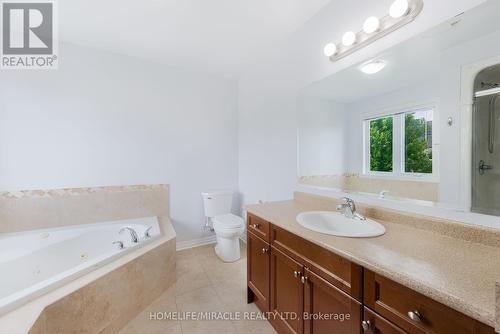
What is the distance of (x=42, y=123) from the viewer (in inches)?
87.1

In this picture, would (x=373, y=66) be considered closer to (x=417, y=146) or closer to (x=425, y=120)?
(x=425, y=120)

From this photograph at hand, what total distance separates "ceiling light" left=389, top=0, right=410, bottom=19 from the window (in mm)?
531

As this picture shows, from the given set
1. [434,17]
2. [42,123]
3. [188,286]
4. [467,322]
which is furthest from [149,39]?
[467,322]

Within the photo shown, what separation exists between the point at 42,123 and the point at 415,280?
10.4 ft

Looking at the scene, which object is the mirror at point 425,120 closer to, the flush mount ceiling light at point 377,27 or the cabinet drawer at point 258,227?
the flush mount ceiling light at point 377,27

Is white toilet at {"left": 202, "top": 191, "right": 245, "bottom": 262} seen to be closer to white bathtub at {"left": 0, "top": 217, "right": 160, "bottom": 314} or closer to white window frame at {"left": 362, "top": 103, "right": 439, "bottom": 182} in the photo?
white bathtub at {"left": 0, "top": 217, "right": 160, "bottom": 314}

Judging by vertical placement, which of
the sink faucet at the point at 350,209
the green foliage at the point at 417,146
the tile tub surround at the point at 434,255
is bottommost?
the tile tub surround at the point at 434,255

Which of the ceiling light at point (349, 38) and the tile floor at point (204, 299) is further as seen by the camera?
the tile floor at point (204, 299)

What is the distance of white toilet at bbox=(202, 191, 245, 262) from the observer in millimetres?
2445

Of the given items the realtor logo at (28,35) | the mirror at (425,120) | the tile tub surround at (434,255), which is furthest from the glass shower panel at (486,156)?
the realtor logo at (28,35)

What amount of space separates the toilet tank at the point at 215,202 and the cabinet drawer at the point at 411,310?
2250 mm

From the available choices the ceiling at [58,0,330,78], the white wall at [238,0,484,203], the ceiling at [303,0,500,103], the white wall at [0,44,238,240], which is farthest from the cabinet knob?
the white wall at [0,44,238,240]

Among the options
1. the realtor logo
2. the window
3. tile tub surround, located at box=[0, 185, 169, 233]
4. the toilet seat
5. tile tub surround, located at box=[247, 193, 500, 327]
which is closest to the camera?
tile tub surround, located at box=[247, 193, 500, 327]

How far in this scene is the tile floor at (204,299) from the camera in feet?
5.10
